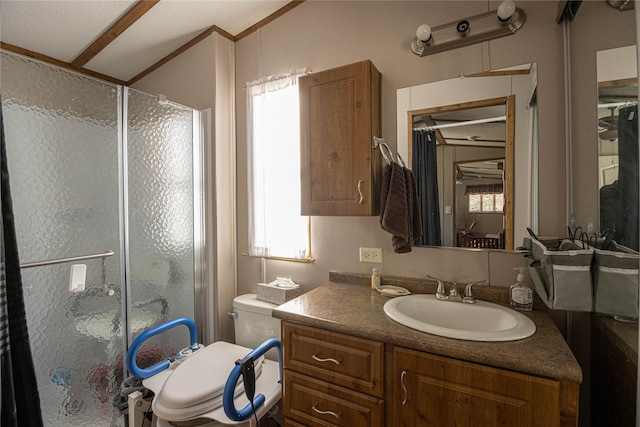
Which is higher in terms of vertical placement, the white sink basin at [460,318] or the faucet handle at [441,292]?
the faucet handle at [441,292]

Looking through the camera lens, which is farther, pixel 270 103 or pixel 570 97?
pixel 270 103

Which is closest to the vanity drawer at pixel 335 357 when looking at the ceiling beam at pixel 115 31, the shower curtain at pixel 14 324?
the shower curtain at pixel 14 324

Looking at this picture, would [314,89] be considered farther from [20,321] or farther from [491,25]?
[20,321]

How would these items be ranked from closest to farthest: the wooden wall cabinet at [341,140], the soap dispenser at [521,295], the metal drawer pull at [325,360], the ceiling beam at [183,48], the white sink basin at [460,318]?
the white sink basin at [460,318], the metal drawer pull at [325,360], the soap dispenser at [521,295], the wooden wall cabinet at [341,140], the ceiling beam at [183,48]

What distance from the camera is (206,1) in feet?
5.76

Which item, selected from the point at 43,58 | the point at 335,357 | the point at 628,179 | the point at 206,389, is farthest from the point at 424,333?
the point at 43,58

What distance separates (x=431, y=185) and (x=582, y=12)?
837 millimetres

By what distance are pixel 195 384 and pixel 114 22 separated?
6.58 ft

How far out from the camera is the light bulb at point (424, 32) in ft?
4.60

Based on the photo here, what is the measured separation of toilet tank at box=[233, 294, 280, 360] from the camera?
1733 mm

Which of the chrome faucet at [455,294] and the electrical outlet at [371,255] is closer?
the chrome faucet at [455,294]

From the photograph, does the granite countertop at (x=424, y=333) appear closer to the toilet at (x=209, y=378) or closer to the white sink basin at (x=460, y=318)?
the white sink basin at (x=460, y=318)

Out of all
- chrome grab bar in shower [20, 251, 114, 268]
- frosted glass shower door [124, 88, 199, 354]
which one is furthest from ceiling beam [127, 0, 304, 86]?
chrome grab bar in shower [20, 251, 114, 268]

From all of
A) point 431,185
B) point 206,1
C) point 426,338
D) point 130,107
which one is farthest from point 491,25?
point 130,107
